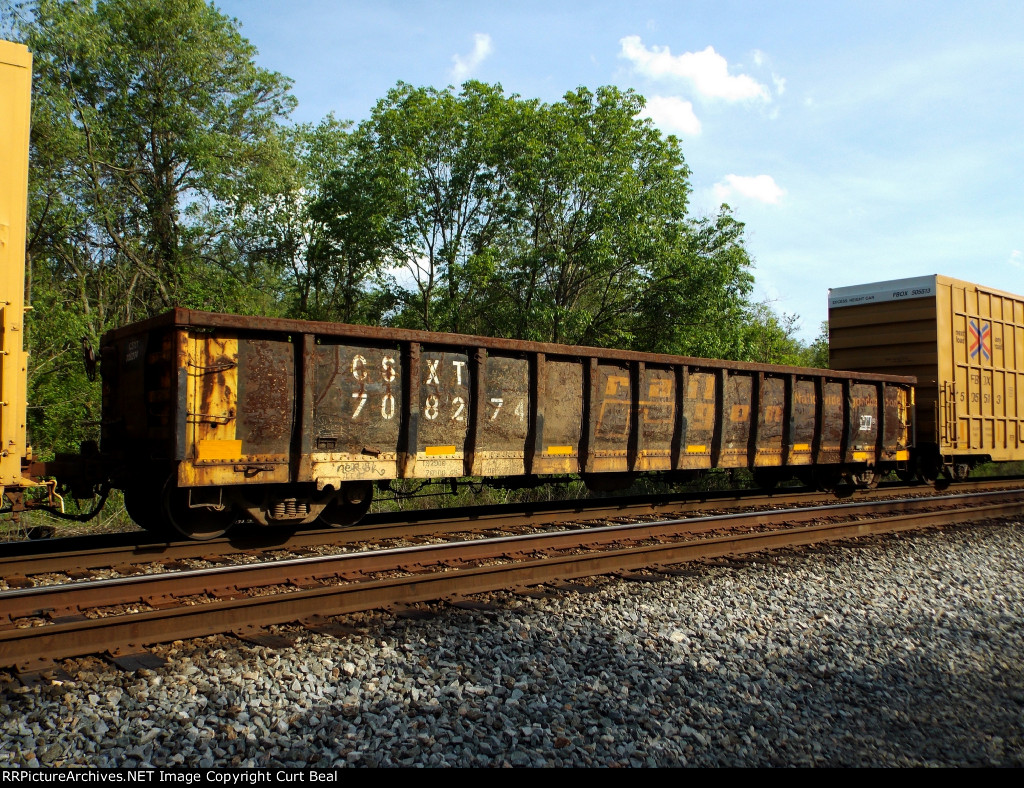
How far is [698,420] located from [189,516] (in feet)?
23.4

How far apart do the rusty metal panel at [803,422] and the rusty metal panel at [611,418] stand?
152 inches

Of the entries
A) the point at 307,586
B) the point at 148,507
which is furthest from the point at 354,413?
the point at 148,507

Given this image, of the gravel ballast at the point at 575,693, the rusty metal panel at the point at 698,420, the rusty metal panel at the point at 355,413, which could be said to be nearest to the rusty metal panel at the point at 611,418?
the rusty metal panel at the point at 698,420

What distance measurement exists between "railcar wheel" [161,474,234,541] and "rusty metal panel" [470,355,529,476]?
278cm

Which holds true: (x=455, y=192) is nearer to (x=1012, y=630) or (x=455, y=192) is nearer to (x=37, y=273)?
(x=37, y=273)

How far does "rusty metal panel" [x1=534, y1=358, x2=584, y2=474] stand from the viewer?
28.8 ft

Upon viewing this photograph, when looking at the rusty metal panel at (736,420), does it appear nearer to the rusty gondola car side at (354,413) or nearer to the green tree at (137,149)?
the rusty gondola car side at (354,413)

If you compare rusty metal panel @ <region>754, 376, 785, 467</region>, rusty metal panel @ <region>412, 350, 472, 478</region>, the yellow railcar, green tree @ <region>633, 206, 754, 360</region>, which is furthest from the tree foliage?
rusty metal panel @ <region>412, 350, 472, 478</region>

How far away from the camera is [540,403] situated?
861 cm

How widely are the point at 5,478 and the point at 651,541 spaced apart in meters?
6.55

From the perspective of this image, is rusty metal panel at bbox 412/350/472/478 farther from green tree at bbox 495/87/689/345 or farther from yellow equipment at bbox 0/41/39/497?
green tree at bbox 495/87/689/345

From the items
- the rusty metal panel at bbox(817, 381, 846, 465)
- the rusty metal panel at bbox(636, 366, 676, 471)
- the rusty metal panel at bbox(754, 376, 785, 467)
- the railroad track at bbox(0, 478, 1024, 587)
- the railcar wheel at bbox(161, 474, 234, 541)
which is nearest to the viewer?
the railroad track at bbox(0, 478, 1024, 587)

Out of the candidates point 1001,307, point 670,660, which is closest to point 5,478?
point 670,660

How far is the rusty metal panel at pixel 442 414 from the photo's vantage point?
7.71 metres
